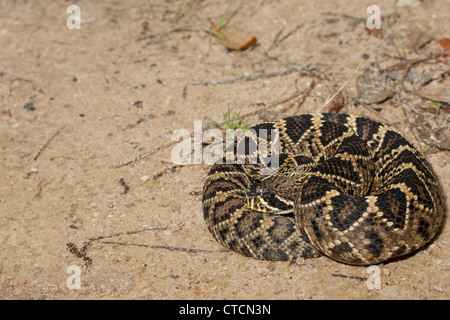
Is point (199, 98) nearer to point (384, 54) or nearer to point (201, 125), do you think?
point (201, 125)

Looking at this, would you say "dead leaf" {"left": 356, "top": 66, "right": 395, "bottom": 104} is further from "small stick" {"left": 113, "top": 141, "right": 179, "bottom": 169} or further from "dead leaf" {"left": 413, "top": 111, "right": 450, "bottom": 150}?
"small stick" {"left": 113, "top": 141, "right": 179, "bottom": 169}

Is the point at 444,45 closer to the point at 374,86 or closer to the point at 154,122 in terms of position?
the point at 374,86

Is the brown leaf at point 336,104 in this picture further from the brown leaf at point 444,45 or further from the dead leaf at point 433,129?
the brown leaf at point 444,45

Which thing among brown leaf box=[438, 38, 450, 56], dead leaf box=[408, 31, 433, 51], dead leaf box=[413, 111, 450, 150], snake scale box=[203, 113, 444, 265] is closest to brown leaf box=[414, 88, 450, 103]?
dead leaf box=[413, 111, 450, 150]

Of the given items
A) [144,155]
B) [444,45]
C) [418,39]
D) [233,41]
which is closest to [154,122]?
[144,155]

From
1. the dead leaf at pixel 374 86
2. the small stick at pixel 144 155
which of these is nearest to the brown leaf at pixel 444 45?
the dead leaf at pixel 374 86

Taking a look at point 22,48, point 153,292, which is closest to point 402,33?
point 153,292
